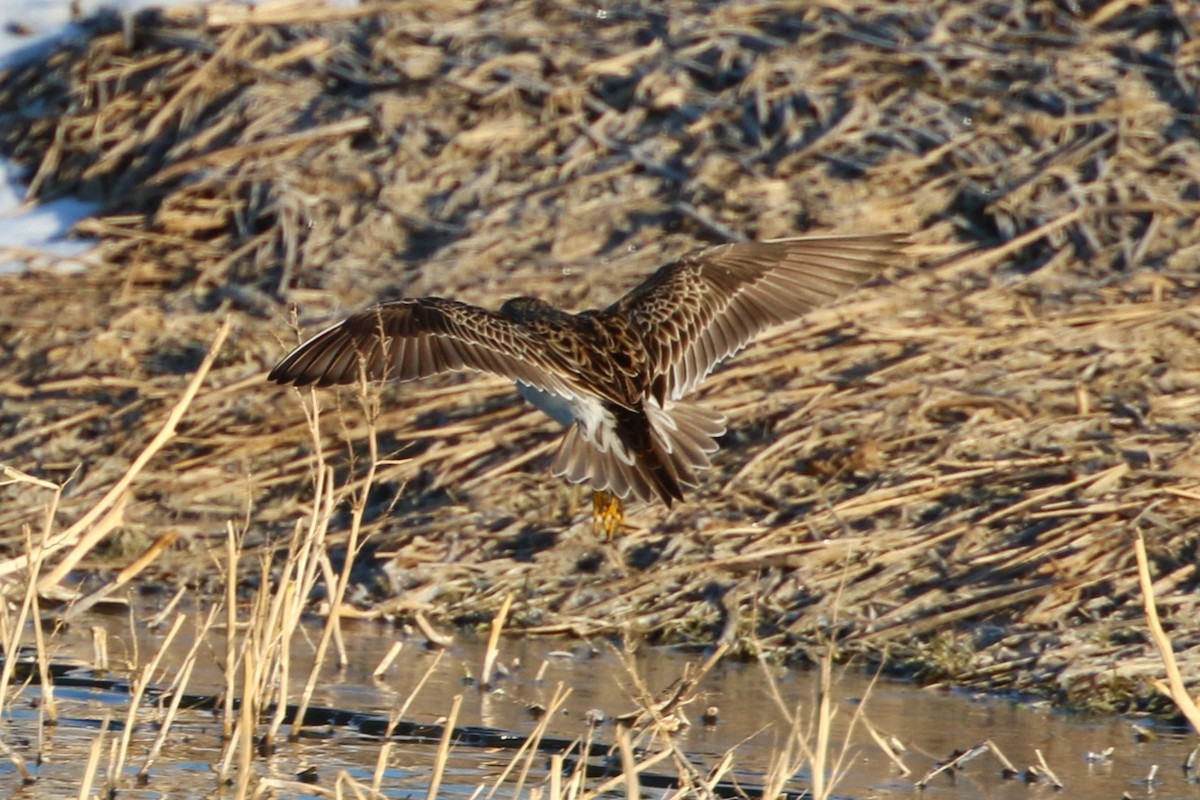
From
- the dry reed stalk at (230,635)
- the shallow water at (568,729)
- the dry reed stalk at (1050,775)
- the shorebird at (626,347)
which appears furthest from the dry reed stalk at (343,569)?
the dry reed stalk at (1050,775)

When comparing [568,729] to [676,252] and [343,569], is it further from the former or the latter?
[676,252]

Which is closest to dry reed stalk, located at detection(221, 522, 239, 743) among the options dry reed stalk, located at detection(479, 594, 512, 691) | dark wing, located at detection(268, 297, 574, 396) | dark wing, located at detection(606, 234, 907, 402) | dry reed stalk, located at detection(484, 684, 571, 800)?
dry reed stalk, located at detection(484, 684, 571, 800)

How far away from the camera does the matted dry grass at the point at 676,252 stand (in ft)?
23.2

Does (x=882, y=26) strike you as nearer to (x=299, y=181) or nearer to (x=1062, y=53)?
(x=1062, y=53)

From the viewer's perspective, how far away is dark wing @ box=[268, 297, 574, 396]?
6293 millimetres

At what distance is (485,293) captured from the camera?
29.6 feet

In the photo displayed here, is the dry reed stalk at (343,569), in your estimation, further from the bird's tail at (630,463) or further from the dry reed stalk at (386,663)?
the bird's tail at (630,463)

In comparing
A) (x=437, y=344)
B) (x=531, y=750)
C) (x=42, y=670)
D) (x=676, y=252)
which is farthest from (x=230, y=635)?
(x=676, y=252)

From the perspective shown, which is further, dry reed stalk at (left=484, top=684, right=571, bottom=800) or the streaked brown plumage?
the streaked brown plumage

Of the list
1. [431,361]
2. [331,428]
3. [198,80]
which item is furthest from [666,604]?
[198,80]

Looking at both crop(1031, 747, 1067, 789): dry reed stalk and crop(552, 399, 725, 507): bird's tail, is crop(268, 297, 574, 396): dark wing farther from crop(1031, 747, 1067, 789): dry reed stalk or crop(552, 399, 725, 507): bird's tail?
crop(1031, 747, 1067, 789): dry reed stalk

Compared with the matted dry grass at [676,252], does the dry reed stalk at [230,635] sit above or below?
above

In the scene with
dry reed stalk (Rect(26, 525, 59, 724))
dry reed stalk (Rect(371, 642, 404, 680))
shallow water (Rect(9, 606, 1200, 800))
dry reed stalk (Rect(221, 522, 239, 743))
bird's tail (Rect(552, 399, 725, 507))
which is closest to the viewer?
dry reed stalk (Rect(26, 525, 59, 724))

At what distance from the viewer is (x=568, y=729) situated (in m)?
5.66
